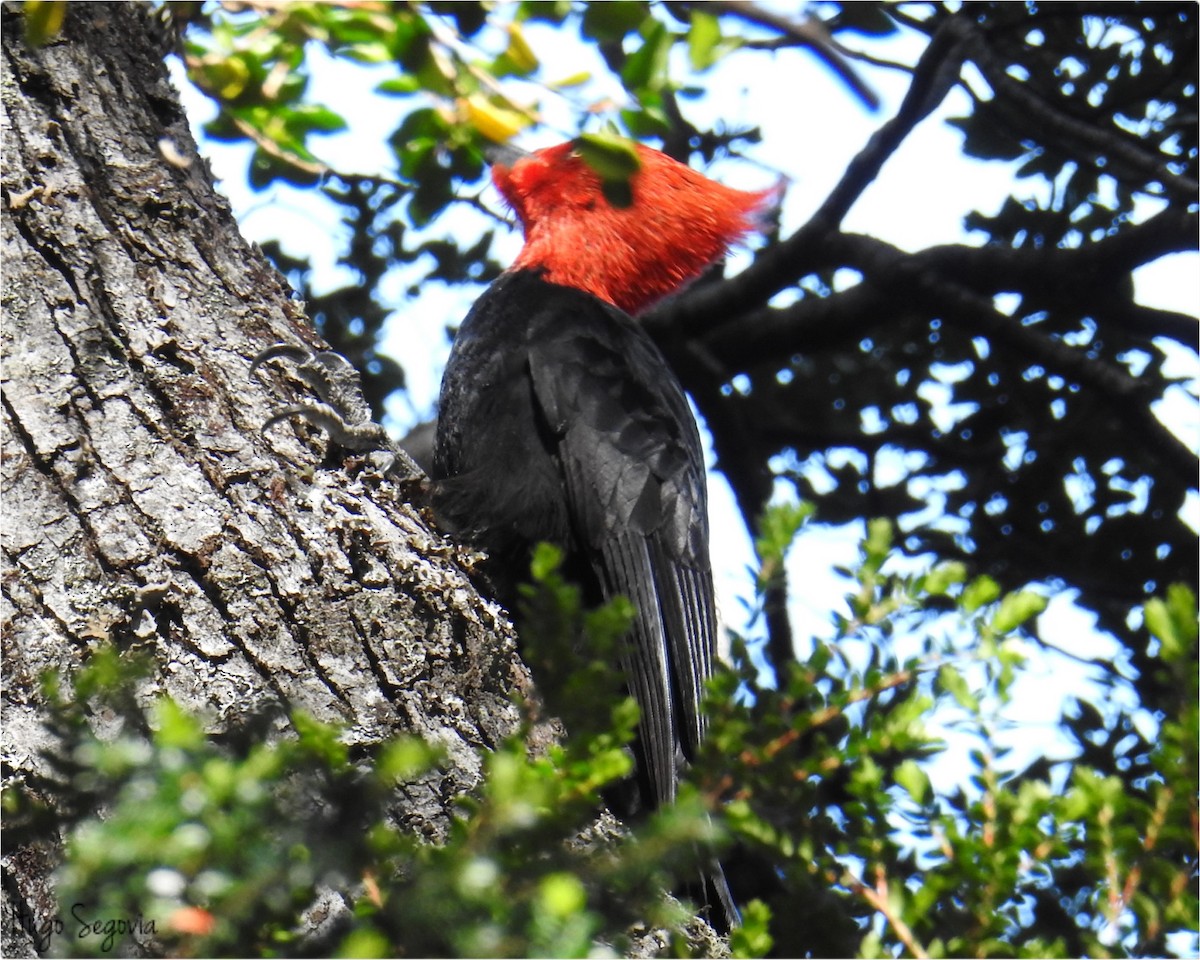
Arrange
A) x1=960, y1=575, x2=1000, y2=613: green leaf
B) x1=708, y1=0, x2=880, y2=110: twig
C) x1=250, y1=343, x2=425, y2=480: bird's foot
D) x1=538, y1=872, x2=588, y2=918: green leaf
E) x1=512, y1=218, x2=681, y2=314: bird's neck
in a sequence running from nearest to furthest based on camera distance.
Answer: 1. x1=538, y1=872, x2=588, y2=918: green leaf
2. x1=708, y1=0, x2=880, y2=110: twig
3. x1=960, y1=575, x2=1000, y2=613: green leaf
4. x1=250, y1=343, x2=425, y2=480: bird's foot
5. x1=512, y1=218, x2=681, y2=314: bird's neck

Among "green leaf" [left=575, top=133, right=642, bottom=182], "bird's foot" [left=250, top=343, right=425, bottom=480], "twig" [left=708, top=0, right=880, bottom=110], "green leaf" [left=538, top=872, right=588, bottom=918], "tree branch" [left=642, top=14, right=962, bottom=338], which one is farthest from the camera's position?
"tree branch" [left=642, top=14, right=962, bottom=338]

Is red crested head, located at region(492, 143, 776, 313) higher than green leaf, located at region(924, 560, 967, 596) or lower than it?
higher

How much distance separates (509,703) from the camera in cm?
225

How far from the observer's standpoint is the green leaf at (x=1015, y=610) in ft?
5.82

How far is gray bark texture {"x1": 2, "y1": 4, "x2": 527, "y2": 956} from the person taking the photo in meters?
2.05

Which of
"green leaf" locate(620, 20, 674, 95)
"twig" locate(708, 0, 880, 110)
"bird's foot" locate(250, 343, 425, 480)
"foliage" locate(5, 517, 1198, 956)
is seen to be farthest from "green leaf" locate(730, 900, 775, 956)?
"green leaf" locate(620, 20, 674, 95)

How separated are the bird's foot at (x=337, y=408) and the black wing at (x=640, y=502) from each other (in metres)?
0.67

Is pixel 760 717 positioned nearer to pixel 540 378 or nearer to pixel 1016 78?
pixel 540 378

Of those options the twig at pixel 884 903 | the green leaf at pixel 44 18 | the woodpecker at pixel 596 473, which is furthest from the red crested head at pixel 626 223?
the twig at pixel 884 903

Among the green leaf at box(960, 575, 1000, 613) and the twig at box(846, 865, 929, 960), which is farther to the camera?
the green leaf at box(960, 575, 1000, 613)

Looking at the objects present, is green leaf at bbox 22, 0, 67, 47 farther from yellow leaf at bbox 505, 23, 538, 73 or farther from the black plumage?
the black plumage

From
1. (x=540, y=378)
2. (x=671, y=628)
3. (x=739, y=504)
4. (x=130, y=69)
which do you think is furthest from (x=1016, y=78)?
(x=130, y=69)

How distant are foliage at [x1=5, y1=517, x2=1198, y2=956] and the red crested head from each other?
94.1 inches

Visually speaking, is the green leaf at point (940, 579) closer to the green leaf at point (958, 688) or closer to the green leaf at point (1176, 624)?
the green leaf at point (958, 688)
